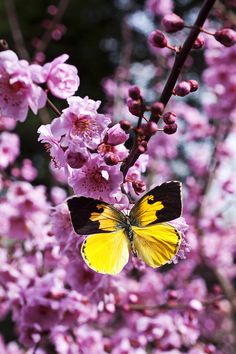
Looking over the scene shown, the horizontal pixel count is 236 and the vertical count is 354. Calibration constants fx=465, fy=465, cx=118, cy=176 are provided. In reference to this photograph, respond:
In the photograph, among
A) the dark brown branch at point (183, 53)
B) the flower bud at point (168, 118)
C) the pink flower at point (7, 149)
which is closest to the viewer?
the dark brown branch at point (183, 53)

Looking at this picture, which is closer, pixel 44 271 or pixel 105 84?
pixel 44 271

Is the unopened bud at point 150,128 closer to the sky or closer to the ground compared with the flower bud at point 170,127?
closer to the sky

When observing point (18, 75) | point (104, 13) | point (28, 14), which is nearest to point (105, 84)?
point (18, 75)

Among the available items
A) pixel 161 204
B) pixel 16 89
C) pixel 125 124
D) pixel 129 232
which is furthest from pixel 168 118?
pixel 16 89

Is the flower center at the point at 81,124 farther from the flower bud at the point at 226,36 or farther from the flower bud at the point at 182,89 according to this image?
the flower bud at the point at 226,36

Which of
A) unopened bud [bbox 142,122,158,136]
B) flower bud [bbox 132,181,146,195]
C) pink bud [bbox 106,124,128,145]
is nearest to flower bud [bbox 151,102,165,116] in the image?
unopened bud [bbox 142,122,158,136]

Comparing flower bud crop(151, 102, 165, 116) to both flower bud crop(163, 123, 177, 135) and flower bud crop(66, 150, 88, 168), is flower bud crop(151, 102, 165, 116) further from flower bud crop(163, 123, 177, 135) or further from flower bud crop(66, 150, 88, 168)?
flower bud crop(66, 150, 88, 168)

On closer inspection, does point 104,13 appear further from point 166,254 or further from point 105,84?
point 166,254

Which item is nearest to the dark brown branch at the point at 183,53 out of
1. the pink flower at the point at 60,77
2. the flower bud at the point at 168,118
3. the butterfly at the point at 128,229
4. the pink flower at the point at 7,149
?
the flower bud at the point at 168,118
